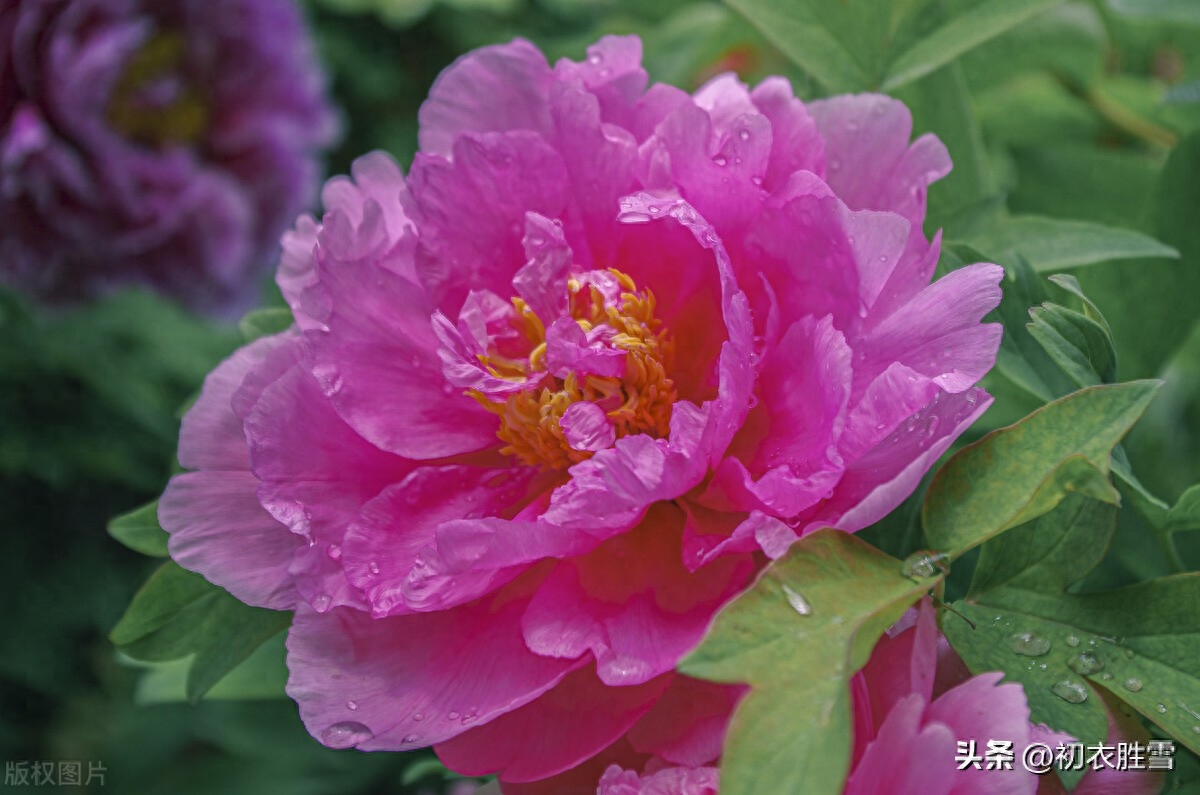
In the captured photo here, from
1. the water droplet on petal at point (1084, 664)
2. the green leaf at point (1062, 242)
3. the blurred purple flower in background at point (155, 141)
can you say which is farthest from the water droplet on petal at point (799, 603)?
the blurred purple flower in background at point (155, 141)

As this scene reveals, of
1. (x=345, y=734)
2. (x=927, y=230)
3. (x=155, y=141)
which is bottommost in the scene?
(x=155, y=141)

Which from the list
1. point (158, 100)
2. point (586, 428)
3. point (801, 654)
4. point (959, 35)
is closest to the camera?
point (801, 654)

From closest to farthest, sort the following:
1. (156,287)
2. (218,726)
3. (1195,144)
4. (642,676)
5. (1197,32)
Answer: (642,676), (1195,144), (1197,32), (156,287), (218,726)

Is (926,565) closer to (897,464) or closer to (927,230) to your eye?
(897,464)

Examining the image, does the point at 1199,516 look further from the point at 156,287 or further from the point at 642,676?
the point at 156,287

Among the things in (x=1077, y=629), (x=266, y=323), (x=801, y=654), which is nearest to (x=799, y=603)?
(x=801, y=654)

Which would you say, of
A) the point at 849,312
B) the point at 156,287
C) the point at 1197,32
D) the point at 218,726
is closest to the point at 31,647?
the point at 218,726

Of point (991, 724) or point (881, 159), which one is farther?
point (881, 159)
